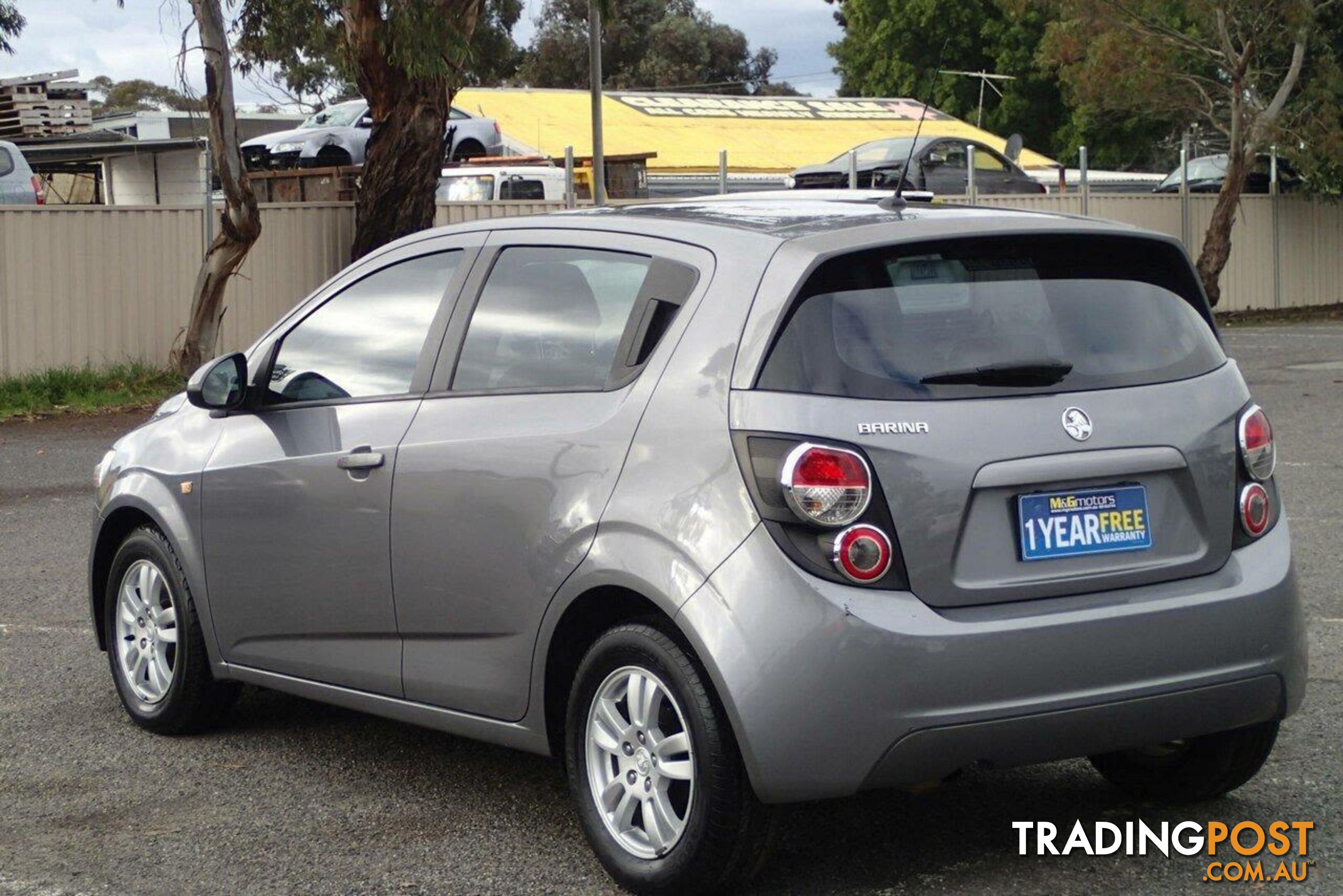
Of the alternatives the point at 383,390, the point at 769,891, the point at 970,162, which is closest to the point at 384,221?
the point at 970,162

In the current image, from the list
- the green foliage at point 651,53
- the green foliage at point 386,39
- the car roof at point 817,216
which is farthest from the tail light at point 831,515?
the green foliage at point 651,53

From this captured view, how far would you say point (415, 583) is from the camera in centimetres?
498

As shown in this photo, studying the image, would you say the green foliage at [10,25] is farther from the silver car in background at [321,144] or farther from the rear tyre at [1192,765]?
the rear tyre at [1192,765]

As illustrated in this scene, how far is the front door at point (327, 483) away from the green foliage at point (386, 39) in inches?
486

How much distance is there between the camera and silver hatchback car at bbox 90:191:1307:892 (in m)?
4.02

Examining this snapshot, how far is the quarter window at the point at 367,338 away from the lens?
5281mm

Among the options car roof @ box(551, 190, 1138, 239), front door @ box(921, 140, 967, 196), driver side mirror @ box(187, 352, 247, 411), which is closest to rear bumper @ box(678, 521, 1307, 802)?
A: car roof @ box(551, 190, 1138, 239)

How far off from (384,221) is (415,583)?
48.4ft

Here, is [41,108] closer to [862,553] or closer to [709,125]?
[709,125]

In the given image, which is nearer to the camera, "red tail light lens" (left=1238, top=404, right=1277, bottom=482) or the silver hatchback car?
the silver hatchback car

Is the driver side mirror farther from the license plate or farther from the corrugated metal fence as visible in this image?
the corrugated metal fence

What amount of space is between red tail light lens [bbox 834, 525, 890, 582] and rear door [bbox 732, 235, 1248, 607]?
0.16 feet

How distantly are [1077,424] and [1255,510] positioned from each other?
60 centimetres

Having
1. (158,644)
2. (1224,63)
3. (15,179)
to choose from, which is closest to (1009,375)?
(158,644)
